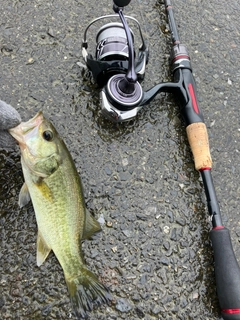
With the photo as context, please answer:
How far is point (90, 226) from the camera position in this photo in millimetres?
2697

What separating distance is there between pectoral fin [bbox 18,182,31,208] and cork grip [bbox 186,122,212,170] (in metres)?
1.31

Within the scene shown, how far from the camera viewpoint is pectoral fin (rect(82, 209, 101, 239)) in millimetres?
2686

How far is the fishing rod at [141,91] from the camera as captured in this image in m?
2.65

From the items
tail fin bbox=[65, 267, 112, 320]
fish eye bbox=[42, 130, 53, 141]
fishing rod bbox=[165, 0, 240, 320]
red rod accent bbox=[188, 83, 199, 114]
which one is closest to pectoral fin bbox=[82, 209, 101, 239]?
tail fin bbox=[65, 267, 112, 320]

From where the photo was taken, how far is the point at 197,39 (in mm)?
3658

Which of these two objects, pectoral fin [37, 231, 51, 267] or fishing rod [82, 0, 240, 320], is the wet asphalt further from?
fishing rod [82, 0, 240, 320]

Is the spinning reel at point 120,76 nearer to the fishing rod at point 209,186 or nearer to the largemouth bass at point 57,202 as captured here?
the fishing rod at point 209,186

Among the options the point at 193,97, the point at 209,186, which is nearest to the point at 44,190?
the point at 209,186

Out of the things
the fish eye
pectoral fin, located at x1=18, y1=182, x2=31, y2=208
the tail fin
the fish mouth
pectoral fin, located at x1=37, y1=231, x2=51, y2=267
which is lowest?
the tail fin

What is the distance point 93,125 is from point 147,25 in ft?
3.99

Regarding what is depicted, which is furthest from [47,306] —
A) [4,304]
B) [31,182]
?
[31,182]

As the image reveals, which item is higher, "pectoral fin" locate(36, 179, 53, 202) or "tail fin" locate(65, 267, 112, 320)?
"pectoral fin" locate(36, 179, 53, 202)

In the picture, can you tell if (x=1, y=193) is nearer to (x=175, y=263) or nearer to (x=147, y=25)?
(x=175, y=263)

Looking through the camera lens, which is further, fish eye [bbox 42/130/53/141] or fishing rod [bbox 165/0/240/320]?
fish eye [bbox 42/130/53/141]
